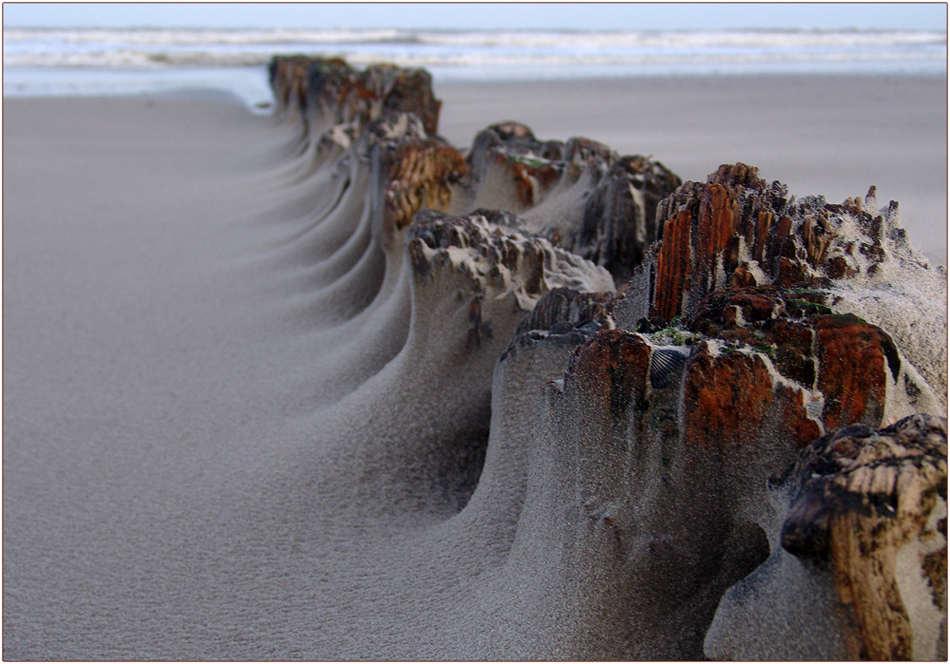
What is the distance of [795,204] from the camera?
1.36m

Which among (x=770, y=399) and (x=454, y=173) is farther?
(x=454, y=173)

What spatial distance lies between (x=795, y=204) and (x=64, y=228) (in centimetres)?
418

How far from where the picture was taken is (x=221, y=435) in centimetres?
213

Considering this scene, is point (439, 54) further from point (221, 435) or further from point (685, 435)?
point (685, 435)

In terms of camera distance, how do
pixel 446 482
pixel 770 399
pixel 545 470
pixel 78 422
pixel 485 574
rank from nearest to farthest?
pixel 770 399 < pixel 545 470 < pixel 485 574 < pixel 446 482 < pixel 78 422

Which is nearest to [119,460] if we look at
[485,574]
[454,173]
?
[485,574]

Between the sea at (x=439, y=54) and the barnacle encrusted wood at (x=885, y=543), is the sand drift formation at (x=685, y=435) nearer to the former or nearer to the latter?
the barnacle encrusted wood at (x=885, y=543)

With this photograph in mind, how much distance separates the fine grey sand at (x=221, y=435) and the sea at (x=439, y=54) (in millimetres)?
7405

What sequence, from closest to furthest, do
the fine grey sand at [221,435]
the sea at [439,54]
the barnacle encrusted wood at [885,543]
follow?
the barnacle encrusted wood at [885,543] < the fine grey sand at [221,435] < the sea at [439,54]

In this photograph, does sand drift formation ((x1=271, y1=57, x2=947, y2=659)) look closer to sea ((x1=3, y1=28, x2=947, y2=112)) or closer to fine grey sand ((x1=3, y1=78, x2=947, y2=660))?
fine grey sand ((x1=3, y1=78, x2=947, y2=660))

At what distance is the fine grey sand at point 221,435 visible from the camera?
4.55ft

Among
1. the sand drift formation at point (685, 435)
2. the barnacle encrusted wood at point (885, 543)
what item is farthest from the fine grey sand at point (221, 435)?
the barnacle encrusted wood at point (885, 543)

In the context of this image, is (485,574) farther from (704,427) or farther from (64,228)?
(64,228)

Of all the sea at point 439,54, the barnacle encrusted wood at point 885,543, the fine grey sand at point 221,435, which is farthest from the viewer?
the sea at point 439,54
